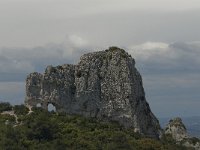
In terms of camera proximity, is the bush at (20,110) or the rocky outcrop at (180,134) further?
the rocky outcrop at (180,134)

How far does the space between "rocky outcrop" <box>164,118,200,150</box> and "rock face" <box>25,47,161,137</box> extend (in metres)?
9.50

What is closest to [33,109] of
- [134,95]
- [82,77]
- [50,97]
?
[50,97]

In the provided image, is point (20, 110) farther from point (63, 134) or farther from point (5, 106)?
point (63, 134)

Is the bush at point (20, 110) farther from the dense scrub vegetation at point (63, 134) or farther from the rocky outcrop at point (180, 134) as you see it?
the rocky outcrop at point (180, 134)

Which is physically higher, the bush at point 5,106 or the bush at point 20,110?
the bush at point 5,106

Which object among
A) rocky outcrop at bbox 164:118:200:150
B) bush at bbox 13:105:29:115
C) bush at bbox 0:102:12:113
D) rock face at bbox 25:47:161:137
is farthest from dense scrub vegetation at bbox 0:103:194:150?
rocky outcrop at bbox 164:118:200:150

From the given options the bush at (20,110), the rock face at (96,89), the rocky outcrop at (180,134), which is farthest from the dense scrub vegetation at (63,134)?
the rocky outcrop at (180,134)

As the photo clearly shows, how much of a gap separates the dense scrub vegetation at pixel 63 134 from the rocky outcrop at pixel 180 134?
8591 millimetres

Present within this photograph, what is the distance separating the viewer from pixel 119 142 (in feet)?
287

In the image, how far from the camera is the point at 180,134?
114875mm

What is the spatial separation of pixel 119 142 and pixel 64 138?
27.9 feet

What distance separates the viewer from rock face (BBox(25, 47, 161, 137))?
101812 millimetres

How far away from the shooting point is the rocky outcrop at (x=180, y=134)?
110m

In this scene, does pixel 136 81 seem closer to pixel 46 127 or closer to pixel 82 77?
pixel 82 77
